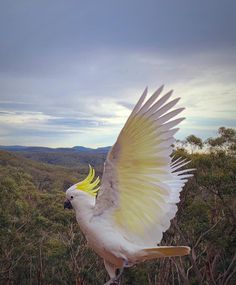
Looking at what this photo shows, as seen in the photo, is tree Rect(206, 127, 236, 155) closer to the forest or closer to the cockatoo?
the forest

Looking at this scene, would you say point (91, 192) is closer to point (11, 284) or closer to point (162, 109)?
point (162, 109)

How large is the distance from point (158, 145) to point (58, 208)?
12.1m

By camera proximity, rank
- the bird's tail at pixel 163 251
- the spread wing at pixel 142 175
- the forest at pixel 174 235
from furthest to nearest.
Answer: the forest at pixel 174 235 → the bird's tail at pixel 163 251 → the spread wing at pixel 142 175

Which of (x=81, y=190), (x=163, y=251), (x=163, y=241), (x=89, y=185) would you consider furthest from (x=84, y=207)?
(x=163, y=241)

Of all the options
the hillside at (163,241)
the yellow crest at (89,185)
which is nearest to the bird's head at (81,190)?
the yellow crest at (89,185)

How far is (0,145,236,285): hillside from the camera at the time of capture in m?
10.3

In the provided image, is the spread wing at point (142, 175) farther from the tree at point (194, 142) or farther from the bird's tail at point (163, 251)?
the tree at point (194, 142)

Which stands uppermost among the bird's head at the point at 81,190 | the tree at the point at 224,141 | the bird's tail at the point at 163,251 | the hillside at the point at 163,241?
the tree at the point at 224,141

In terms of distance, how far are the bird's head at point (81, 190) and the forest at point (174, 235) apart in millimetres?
5160

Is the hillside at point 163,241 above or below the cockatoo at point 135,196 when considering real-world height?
below

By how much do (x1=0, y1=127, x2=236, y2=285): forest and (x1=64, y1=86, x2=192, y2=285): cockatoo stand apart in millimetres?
5645

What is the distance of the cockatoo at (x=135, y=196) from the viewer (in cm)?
288

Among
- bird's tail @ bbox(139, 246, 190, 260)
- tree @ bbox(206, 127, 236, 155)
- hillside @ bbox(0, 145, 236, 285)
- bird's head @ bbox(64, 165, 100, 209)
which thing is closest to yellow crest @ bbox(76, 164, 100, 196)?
bird's head @ bbox(64, 165, 100, 209)

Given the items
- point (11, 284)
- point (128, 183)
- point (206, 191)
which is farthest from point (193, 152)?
point (128, 183)
